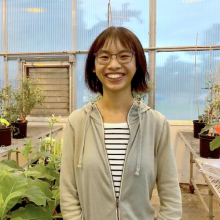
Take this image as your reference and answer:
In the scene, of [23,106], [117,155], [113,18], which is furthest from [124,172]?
[113,18]

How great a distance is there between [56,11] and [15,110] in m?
1.67

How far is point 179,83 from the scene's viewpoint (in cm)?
323

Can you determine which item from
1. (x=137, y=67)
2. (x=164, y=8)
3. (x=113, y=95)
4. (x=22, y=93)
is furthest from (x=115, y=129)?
(x=164, y=8)

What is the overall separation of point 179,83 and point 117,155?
8.83 ft

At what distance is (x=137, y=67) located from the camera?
86 cm

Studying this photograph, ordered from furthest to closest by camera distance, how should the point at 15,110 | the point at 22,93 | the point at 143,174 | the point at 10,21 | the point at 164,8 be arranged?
1. the point at 10,21
2. the point at 164,8
3. the point at 22,93
4. the point at 15,110
5. the point at 143,174

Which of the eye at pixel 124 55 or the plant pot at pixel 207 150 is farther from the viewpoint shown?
the plant pot at pixel 207 150

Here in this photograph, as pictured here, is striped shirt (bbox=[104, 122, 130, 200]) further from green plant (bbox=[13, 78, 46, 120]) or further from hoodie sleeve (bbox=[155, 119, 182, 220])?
green plant (bbox=[13, 78, 46, 120])

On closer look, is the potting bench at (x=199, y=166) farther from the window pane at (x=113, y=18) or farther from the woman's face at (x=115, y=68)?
the window pane at (x=113, y=18)

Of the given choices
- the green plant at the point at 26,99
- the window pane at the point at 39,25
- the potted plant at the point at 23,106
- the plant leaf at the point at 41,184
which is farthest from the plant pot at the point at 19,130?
the plant leaf at the point at 41,184

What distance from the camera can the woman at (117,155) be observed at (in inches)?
29.9

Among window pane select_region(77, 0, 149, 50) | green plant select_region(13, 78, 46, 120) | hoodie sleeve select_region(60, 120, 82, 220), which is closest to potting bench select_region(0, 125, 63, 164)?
green plant select_region(13, 78, 46, 120)

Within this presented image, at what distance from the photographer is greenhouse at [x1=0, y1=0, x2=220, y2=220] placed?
0.78m

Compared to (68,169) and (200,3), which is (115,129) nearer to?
(68,169)
